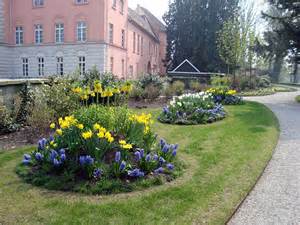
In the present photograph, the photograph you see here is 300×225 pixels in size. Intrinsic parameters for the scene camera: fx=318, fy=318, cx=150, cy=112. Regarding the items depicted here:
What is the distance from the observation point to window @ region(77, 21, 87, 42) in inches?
1307

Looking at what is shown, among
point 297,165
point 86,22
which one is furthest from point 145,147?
point 86,22

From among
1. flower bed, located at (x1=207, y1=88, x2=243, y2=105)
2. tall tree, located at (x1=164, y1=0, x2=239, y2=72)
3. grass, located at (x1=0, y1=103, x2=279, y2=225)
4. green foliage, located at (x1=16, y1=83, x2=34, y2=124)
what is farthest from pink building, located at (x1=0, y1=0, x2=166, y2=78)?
grass, located at (x1=0, y1=103, x2=279, y2=225)

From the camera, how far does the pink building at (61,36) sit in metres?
32.7

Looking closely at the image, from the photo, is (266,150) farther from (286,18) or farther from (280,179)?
(286,18)

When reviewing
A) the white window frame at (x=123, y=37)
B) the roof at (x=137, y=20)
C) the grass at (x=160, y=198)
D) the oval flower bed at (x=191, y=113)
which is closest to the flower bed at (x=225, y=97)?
the oval flower bed at (x=191, y=113)

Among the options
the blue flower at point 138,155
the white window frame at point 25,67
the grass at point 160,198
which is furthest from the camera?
the white window frame at point 25,67

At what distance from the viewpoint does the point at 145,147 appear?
562 centimetres

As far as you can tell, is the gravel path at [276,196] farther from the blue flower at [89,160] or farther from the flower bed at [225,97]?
the flower bed at [225,97]

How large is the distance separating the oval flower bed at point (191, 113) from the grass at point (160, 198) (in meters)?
3.73

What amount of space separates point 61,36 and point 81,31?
251cm

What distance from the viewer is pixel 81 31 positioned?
33.3 m

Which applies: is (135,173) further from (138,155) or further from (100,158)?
(100,158)

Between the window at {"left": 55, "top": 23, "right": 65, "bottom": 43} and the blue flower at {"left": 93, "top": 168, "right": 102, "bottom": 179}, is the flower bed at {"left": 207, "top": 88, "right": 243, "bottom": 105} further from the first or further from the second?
the window at {"left": 55, "top": 23, "right": 65, "bottom": 43}

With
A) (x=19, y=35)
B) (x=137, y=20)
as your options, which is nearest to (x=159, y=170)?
(x=19, y=35)
